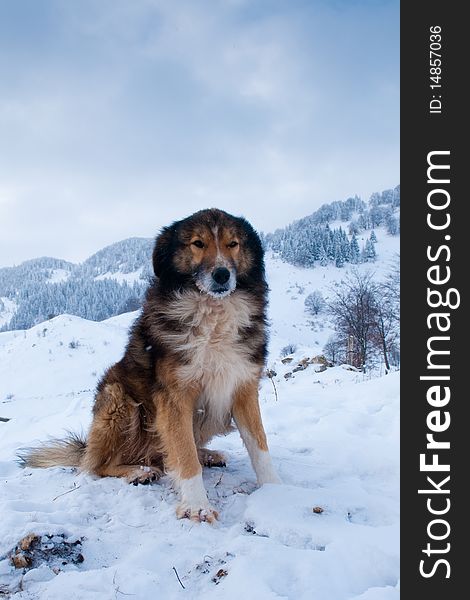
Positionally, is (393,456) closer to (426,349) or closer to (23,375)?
(426,349)

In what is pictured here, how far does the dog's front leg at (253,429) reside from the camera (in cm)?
355

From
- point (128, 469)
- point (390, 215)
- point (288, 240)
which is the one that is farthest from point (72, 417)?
point (390, 215)

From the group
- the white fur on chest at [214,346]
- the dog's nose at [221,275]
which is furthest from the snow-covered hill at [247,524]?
the dog's nose at [221,275]

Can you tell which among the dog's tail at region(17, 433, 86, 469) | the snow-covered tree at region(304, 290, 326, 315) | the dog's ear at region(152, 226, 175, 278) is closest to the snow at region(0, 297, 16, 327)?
the snow-covered tree at region(304, 290, 326, 315)

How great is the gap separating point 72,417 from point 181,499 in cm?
819

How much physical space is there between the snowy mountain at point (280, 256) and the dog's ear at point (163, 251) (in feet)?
180

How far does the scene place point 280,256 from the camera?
93750mm

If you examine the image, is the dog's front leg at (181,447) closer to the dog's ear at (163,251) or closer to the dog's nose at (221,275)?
the dog's nose at (221,275)

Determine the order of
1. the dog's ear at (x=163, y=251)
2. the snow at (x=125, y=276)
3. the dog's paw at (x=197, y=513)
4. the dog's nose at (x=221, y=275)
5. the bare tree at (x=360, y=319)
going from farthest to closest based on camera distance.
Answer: the snow at (x=125, y=276) → the bare tree at (x=360, y=319) → the dog's ear at (x=163, y=251) → the dog's nose at (x=221, y=275) → the dog's paw at (x=197, y=513)

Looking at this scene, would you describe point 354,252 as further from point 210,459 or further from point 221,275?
point 221,275

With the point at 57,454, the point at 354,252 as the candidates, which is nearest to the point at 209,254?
the point at 57,454

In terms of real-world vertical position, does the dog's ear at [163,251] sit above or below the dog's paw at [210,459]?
above

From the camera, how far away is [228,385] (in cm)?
346

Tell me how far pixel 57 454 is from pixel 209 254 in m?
2.52
